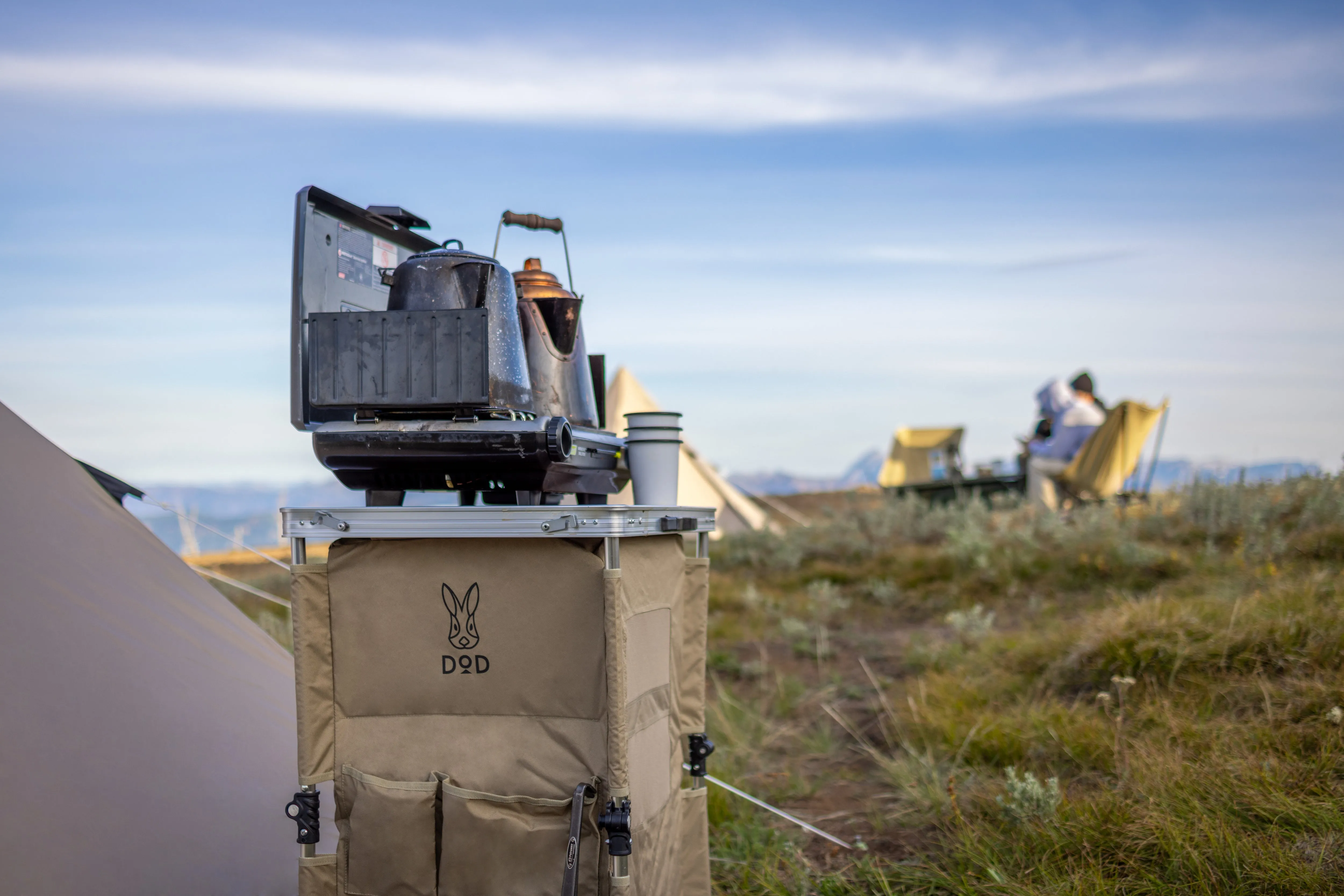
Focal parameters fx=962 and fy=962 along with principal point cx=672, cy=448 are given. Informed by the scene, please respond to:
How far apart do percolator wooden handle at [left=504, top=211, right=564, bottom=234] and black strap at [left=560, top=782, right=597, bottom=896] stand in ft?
5.25

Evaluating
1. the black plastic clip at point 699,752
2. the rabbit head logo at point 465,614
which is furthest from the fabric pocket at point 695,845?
the rabbit head logo at point 465,614

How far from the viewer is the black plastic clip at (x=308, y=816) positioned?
2.04m

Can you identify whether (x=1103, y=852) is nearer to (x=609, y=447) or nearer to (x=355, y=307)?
(x=609, y=447)

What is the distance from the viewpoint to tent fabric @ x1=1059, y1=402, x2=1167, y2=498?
862cm

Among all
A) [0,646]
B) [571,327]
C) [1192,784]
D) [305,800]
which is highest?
[571,327]

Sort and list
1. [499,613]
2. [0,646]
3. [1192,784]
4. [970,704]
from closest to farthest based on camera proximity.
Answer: [499,613] → [0,646] → [1192,784] → [970,704]

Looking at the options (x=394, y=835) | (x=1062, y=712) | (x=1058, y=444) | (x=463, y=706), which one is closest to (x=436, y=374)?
(x=463, y=706)

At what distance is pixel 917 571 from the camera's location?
7195mm

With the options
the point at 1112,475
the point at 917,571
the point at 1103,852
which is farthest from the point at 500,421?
the point at 1112,475

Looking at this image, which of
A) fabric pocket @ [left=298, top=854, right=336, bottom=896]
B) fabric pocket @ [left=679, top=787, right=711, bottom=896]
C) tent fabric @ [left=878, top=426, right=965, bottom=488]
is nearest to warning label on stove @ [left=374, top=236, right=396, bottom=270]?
fabric pocket @ [left=298, top=854, right=336, bottom=896]

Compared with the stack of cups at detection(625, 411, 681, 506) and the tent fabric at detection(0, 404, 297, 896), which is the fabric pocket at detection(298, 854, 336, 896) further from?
the stack of cups at detection(625, 411, 681, 506)

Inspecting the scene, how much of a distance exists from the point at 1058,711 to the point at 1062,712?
0.02 meters

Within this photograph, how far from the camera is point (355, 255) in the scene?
99.7 inches

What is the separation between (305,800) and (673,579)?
39.8 inches
